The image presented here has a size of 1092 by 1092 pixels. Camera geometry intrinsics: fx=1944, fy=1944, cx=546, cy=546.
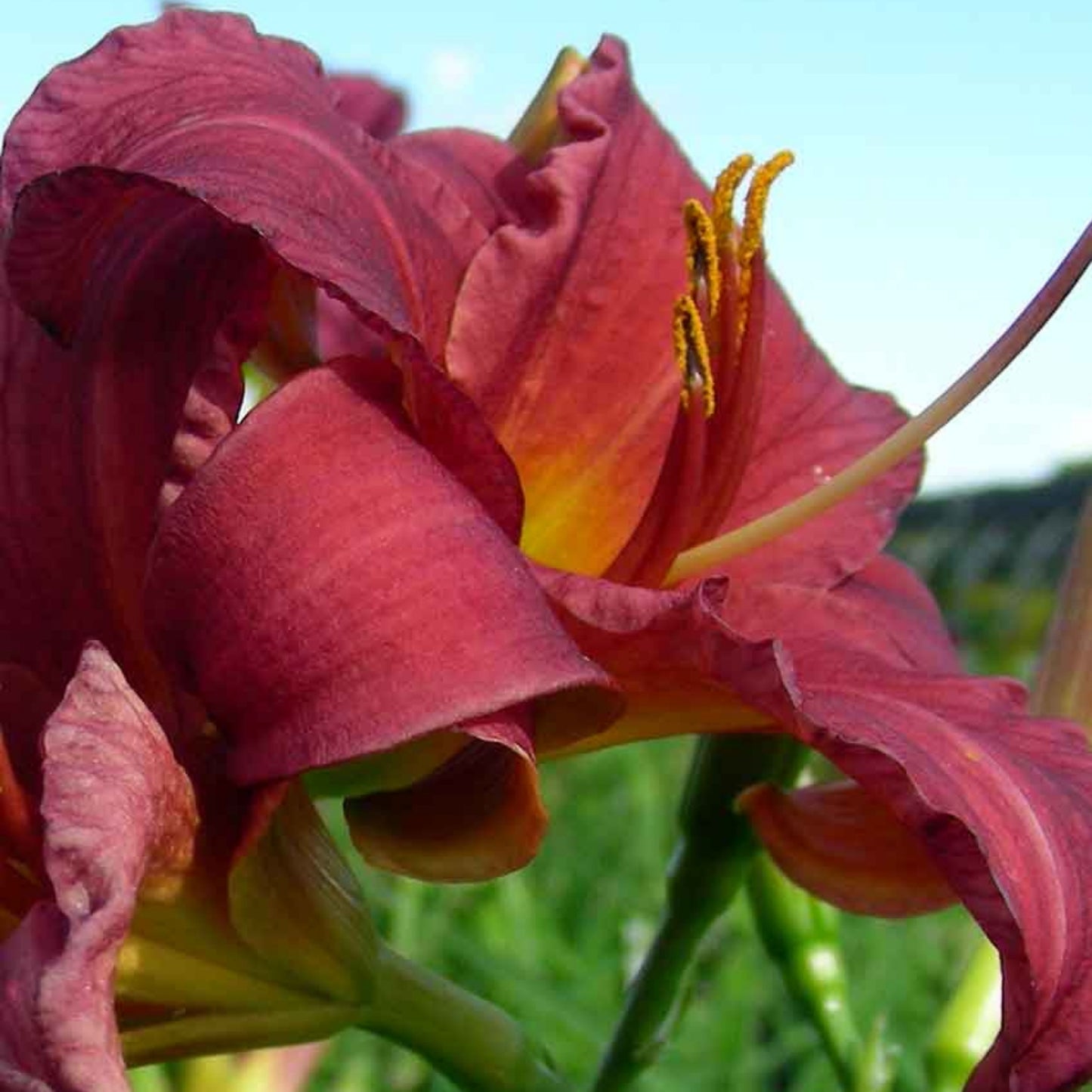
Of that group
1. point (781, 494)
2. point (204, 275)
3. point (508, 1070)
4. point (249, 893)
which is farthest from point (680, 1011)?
point (204, 275)

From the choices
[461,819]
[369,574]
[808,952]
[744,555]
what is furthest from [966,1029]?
[369,574]

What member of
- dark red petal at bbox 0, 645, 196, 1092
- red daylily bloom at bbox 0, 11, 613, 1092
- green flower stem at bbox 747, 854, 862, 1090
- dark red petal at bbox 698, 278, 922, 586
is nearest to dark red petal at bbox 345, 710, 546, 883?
red daylily bloom at bbox 0, 11, 613, 1092

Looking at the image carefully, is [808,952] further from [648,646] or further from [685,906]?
[648,646]

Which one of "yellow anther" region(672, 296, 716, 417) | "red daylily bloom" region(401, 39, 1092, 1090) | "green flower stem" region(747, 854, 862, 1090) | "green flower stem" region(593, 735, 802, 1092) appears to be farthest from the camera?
"green flower stem" region(747, 854, 862, 1090)

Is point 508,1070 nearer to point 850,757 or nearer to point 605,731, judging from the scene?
point 605,731

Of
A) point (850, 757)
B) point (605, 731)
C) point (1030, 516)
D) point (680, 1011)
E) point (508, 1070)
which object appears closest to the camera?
point (850, 757)

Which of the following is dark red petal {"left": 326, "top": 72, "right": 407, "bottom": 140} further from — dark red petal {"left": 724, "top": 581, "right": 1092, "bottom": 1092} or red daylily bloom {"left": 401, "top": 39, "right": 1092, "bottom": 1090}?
dark red petal {"left": 724, "top": 581, "right": 1092, "bottom": 1092}
